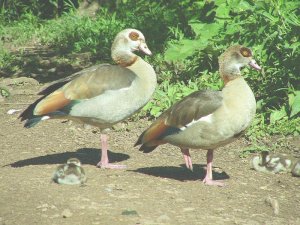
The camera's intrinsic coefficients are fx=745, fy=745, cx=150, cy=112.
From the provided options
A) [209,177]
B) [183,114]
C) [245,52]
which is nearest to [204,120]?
[183,114]

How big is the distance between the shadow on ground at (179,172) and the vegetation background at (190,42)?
108 centimetres

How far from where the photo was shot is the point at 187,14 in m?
11.2

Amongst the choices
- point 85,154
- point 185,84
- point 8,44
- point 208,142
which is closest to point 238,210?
point 208,142

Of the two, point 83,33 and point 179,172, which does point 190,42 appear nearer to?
point 179,172

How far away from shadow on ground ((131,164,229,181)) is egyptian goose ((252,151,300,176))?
1.26 ft

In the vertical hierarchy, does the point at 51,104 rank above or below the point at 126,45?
below

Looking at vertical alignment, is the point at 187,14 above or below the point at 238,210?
above

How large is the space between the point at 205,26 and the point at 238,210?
4.25 metres

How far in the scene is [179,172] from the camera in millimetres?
7469

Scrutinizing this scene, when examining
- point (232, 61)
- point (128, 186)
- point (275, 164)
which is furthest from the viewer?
point (275, 164)

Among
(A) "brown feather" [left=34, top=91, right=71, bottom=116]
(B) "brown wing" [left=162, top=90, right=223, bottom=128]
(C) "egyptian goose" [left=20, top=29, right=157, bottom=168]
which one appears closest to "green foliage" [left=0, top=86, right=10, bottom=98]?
(C) "egyptian goose" [left=20, top=29, right=157, bottom=168]

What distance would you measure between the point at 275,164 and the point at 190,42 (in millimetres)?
2926

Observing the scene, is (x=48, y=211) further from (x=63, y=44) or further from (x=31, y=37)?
(x=31, y=37)

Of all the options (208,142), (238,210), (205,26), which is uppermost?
(205,26)
